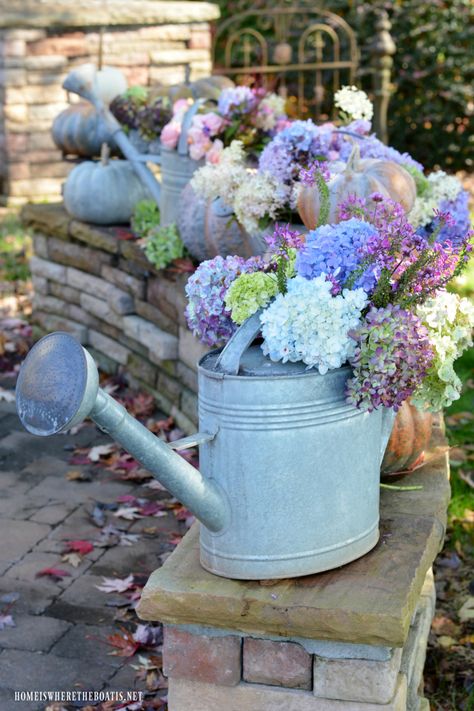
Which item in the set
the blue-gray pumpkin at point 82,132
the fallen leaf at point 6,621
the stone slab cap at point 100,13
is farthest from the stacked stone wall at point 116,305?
the stone slab cap at point 100,13

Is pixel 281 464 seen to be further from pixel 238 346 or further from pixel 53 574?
pixel 53 574

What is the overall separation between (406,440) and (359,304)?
2.30 ft

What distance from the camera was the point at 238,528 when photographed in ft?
7.27

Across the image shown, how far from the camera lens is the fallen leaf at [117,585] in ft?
10.9

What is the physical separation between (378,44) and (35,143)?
2.89 metres

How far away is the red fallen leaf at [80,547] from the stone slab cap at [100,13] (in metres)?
5.91

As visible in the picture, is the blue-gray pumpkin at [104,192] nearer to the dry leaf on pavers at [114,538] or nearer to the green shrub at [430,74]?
the dry leaf on pavers at [114,538]

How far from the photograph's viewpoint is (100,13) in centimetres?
886

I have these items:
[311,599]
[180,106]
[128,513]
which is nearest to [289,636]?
[311,599]

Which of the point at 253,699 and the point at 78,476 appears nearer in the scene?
the point at 253,699

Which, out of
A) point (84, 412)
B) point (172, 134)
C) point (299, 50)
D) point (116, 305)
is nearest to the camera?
point (84, 412)

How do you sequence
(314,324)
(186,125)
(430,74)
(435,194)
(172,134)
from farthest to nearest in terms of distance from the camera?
(430,74) → (172,134) → (186,125) → (435,194) → (314,324)

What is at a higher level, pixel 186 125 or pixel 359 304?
pixel 186 125

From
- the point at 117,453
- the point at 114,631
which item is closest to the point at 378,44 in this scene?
the point at 117,453
